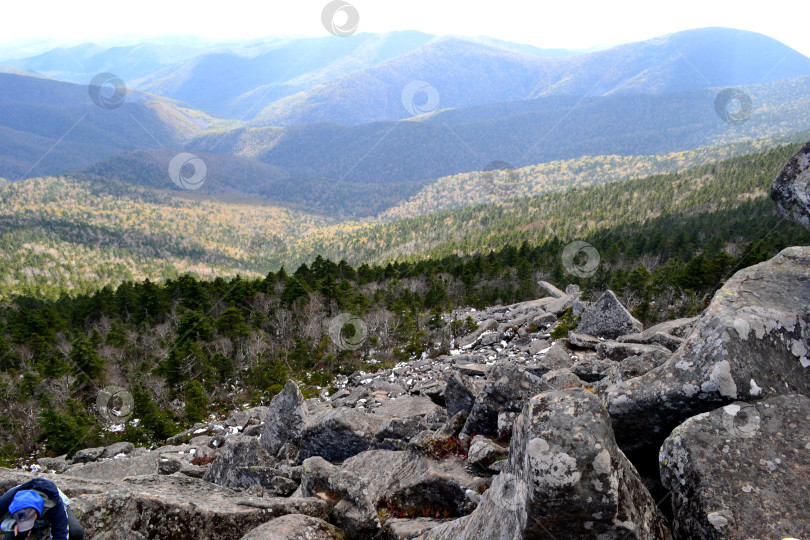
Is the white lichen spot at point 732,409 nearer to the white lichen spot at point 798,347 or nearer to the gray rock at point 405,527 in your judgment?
the white lichen spot at point 798,347

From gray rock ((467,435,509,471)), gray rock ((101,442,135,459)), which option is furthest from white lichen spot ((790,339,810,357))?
gray rock ((101,442,135,459))

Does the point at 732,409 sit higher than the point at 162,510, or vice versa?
the point at 732,409

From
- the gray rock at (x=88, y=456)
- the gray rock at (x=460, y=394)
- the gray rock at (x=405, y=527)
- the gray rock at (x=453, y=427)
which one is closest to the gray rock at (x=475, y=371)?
the gray rock at (x=460, y=394)

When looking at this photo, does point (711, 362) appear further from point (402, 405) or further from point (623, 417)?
point (402, 405)

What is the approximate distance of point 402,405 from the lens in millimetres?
19469

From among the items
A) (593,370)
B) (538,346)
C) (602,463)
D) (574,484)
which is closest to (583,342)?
(538,346)

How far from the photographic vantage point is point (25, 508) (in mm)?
6605

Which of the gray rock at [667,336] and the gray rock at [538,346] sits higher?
the gray rock at [667,336]

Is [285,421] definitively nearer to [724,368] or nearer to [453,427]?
[453,427]

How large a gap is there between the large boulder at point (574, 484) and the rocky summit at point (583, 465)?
18 millimetres

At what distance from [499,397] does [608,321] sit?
1539 cm

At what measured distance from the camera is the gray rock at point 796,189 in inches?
406

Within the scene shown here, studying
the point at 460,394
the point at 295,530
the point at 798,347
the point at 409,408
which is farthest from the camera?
the point at 409,408

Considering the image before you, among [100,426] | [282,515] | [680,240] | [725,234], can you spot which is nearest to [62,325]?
[100,426]
